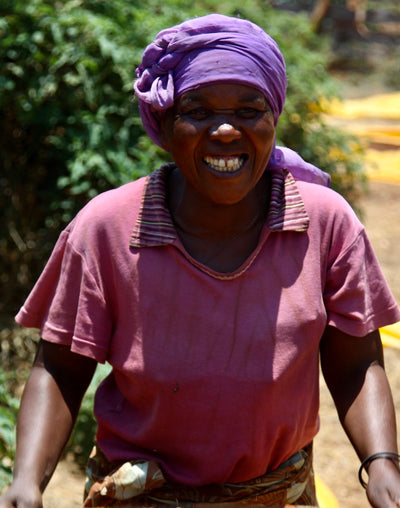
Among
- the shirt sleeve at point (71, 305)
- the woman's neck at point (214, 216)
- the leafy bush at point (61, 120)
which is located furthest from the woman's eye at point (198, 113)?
the leafy bush at point (61, 120)

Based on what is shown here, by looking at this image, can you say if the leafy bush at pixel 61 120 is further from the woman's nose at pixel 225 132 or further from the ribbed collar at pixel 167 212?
the woman's nose at pixel 225 132

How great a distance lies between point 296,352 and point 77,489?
7.19 feet

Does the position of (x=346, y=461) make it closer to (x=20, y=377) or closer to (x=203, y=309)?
(x=20, y=377)

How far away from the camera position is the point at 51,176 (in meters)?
4.66

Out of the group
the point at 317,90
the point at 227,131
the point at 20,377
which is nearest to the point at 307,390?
the point at 227,131

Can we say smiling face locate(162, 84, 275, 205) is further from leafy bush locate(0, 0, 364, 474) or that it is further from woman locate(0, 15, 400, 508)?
leafy bush locate(0, 0, 364, 474)

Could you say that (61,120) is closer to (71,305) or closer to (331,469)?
(331,469)

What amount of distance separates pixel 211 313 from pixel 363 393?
417 mm

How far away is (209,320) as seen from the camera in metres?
1.97

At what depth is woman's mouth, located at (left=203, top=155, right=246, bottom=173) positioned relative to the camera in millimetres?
1980

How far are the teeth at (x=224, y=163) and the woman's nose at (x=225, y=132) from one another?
0.05 meters

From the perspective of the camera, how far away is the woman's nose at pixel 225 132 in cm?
195

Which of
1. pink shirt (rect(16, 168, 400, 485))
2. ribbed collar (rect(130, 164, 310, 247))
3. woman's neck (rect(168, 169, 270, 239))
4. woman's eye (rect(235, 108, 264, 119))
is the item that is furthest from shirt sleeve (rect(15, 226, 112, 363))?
woman's eye (rect(235, 108, 264, 119))

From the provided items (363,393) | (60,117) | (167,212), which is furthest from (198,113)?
(60,117)
